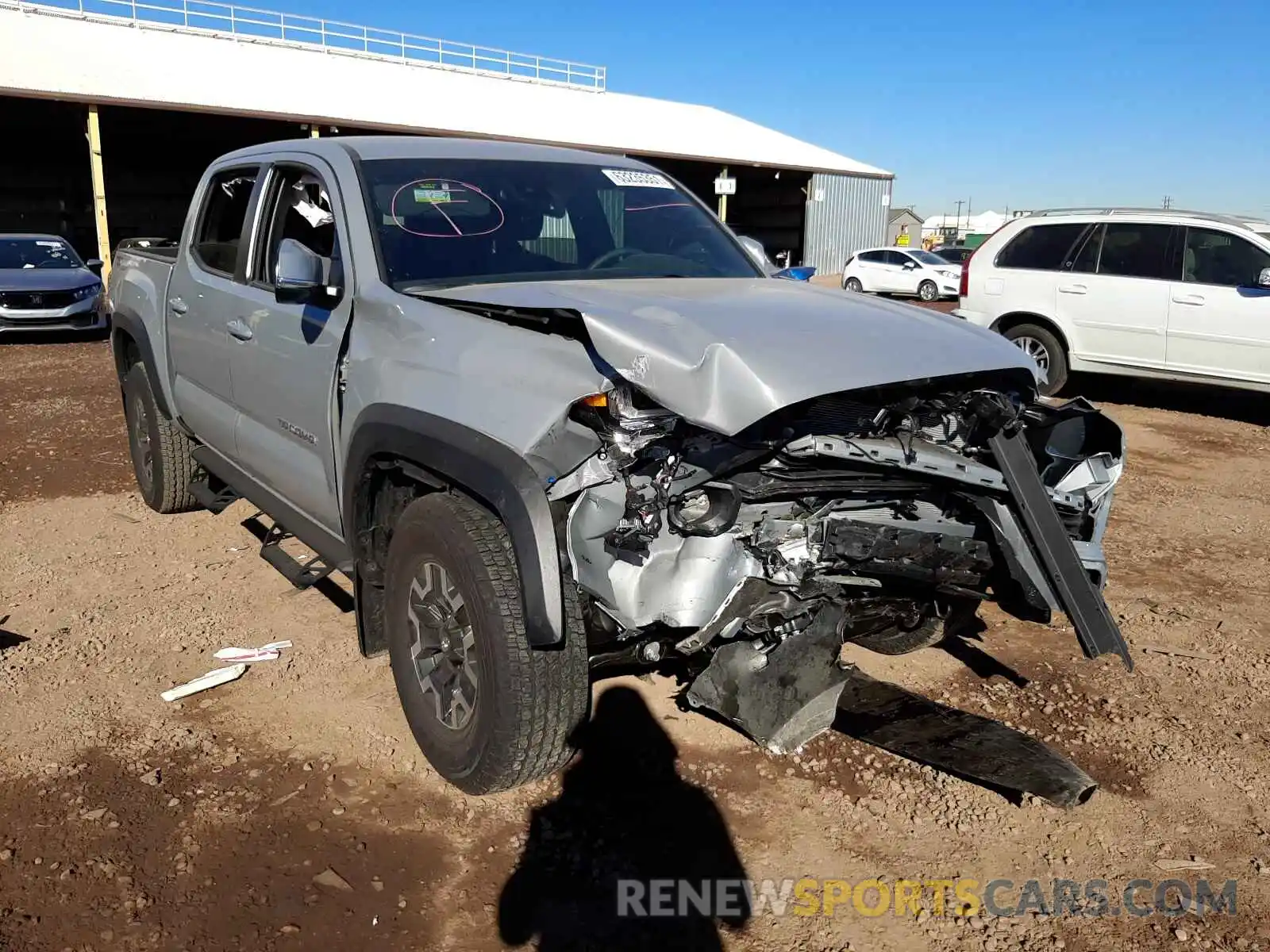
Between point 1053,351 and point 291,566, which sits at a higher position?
point 1053,351

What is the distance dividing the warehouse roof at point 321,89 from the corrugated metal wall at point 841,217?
85cm

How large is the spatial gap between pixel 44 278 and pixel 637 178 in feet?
40.6

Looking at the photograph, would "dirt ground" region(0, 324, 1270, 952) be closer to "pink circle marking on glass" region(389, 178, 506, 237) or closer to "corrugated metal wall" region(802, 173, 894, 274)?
"pink circle marking on glass" region(389, 178, 506, 237)

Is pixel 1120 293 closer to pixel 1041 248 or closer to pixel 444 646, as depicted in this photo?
pixel 1041 248

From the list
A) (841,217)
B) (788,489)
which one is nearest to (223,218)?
(788,489)

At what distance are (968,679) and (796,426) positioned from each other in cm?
187

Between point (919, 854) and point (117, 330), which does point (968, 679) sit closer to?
point (919, 854)

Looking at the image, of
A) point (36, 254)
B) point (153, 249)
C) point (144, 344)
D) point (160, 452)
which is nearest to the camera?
point (144, 344)

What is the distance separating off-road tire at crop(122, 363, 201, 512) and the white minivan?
21.9 ft

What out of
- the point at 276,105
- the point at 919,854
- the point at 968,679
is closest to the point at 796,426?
the point at 919,854

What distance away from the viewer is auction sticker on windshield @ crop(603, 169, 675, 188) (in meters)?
4.36

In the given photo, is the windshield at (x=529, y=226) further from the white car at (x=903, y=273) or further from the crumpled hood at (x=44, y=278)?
the white car at (x=903, y=273)

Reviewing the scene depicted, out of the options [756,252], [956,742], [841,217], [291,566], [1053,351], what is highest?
[841,217]

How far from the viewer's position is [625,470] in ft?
8.78
